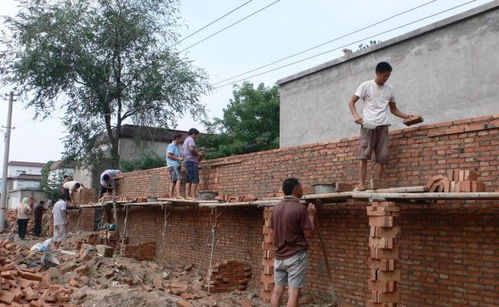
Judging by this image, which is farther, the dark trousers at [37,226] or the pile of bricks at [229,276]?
the dark trousers at [37,226]

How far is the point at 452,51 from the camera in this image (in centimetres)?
1132

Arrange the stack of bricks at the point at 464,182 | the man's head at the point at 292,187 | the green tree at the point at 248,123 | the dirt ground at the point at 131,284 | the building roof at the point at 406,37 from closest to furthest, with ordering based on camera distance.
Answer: the stack of bricks at the point at 464,182 → the man's head at the point at 292,187 → the dirt ground at the point at 131,284 → the building roof at the point at 406,37 → the green tree at the point at 248,123

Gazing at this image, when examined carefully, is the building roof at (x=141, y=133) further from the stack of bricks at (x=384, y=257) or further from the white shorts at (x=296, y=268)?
the stack of bricks at (x=384, y=257)

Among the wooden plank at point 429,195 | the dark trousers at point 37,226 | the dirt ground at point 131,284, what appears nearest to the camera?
the wooden plank at point 429,195

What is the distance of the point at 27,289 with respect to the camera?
8.14 metres

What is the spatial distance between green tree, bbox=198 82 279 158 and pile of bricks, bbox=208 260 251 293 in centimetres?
1206

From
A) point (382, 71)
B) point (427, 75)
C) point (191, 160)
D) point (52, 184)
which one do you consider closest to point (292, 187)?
point (382, 71)

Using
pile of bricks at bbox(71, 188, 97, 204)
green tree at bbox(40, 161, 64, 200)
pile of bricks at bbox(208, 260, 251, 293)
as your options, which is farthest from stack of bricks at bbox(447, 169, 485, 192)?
green tree at bbox(40, 161, 64, 200)

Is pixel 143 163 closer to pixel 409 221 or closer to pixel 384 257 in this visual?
pixel 409 221

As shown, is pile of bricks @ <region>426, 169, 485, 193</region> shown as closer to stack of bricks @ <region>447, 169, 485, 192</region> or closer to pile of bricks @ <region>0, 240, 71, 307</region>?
stack of bricks @ <region>447, 169, 485, 192</region>

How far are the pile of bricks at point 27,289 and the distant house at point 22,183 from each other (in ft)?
77.1

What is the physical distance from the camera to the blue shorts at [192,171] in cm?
1137

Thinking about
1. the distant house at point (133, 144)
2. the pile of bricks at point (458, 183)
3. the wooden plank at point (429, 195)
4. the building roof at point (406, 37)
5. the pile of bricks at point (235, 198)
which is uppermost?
the building roof at point (406, 37)

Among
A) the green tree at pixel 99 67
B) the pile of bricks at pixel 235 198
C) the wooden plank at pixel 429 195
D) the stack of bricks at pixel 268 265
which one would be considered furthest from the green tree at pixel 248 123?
the wooden plank at pixel 429 195
